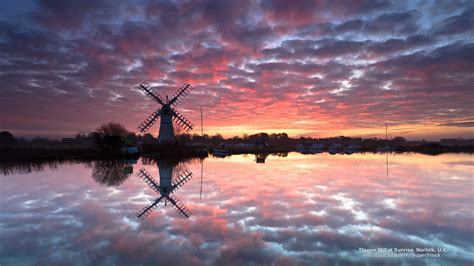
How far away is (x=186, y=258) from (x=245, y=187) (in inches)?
469

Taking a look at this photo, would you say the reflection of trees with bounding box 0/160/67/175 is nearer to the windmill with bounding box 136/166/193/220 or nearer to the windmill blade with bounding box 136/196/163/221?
the windmill with bounding box 136/166/193/220

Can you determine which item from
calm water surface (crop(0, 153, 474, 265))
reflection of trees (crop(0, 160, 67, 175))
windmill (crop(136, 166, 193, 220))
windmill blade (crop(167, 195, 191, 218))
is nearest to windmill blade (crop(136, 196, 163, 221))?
windmill (crop(136, 166, 193, 220))

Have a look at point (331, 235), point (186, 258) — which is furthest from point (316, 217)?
point (186, 258)

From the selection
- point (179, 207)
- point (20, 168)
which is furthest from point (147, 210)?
point (20, 168)

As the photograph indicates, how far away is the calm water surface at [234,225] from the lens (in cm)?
791

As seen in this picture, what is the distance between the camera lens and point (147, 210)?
1326cm

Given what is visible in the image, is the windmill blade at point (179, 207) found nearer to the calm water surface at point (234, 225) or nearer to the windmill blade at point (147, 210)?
the calm water surface at point (234, 225)

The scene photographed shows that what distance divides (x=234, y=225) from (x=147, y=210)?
466cm

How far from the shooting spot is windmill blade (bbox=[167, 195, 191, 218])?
12.4m

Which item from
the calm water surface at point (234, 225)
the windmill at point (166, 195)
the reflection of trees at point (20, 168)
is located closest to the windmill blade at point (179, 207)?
the windmill at point (166, 195)

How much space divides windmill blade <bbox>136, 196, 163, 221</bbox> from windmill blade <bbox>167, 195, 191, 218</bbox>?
783 millimetres

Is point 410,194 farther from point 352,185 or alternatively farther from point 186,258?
point 186,258

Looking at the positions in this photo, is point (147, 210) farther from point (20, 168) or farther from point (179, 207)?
point (20, 168)

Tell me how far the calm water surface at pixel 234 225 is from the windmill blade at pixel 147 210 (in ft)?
0.98
